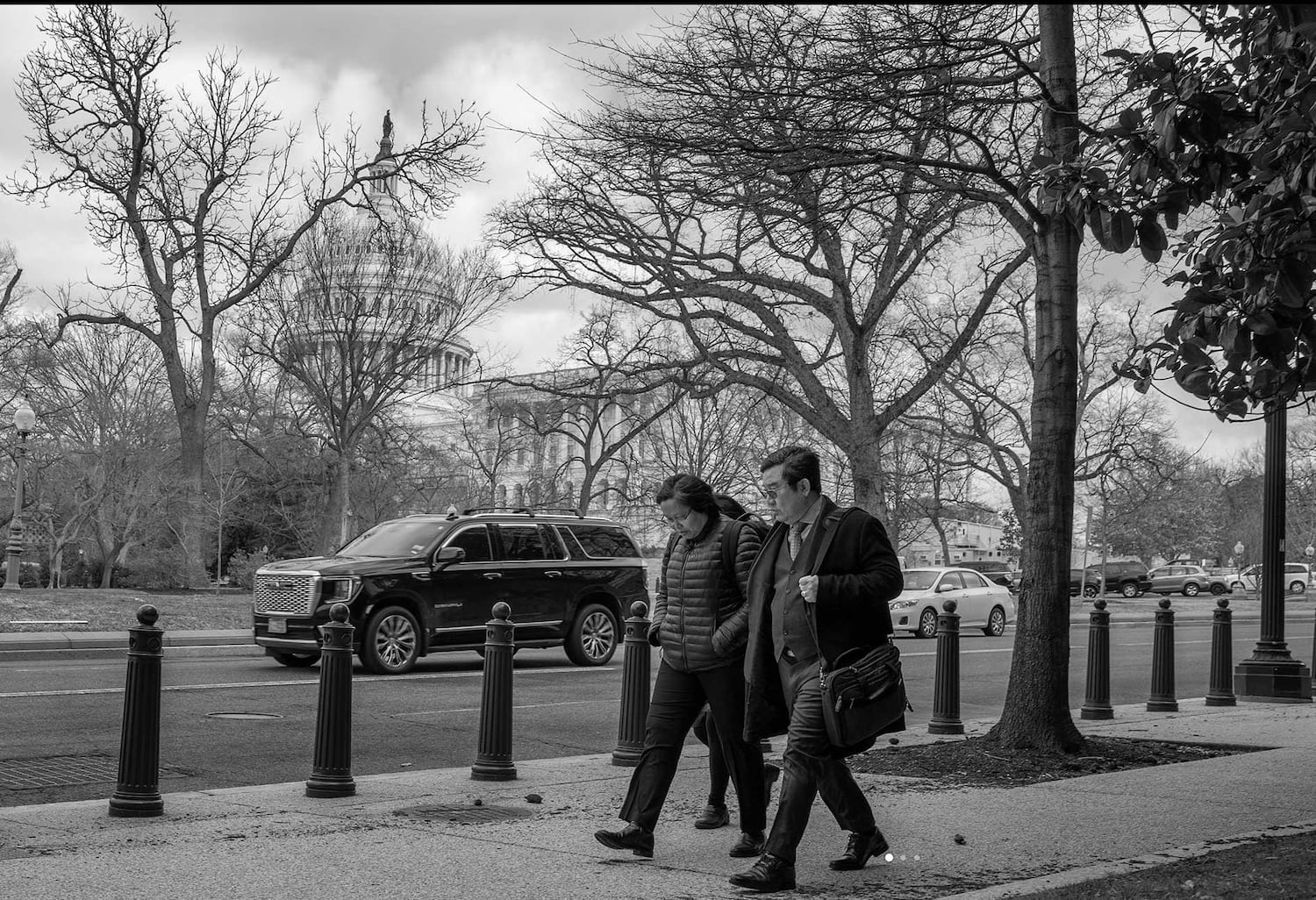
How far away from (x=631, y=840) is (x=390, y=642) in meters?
10.9

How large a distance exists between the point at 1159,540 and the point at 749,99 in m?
94.9

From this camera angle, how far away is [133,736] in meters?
7.28

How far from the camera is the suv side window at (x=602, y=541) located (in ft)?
63.3

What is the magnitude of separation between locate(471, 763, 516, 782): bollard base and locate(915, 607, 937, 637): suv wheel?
2101 centimetres

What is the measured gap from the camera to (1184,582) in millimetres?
71500

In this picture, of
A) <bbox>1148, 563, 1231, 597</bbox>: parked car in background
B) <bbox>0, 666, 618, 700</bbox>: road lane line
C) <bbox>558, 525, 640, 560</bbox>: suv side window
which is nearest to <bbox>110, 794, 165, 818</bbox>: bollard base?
<bbox>0, 666, 618, 700</bbox>: road lane line

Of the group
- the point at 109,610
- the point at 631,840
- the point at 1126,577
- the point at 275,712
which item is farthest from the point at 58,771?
the point at 1126,577

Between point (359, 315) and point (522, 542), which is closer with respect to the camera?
point (522, 542)

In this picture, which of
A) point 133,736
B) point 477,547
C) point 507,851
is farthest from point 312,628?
point 507,851

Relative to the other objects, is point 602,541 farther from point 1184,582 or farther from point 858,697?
point 1184,582

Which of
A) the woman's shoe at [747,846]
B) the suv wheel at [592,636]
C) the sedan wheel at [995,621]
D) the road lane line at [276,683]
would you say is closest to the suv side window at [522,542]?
the suv wheel at [592,636]

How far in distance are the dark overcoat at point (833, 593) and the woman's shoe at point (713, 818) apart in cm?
109

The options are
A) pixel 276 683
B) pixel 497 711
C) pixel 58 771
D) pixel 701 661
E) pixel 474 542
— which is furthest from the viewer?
pixel 474 542

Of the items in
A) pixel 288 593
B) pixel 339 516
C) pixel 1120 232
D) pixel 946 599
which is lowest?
pixel 946 599
